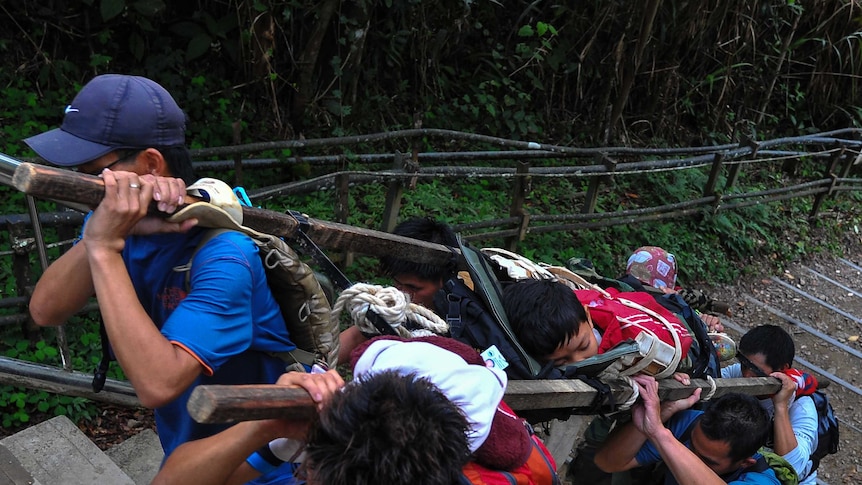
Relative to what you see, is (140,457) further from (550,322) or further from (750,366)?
(750,366)

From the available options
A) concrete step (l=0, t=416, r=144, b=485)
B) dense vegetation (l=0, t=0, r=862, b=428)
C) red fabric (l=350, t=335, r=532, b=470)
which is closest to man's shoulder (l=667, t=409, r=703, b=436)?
red fabric (l=350, t=335, r=532, b=470)

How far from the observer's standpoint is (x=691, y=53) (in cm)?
838

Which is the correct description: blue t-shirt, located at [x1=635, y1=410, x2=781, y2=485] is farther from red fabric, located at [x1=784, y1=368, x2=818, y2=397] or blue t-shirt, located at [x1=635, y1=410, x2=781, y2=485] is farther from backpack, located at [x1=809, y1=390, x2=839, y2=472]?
backpack, located at [x1=809, y1=390, x2=839, y2=472]

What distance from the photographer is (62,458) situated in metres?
2.41

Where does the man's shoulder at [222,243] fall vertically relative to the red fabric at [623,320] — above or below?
above

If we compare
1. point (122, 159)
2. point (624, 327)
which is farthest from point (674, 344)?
point (122, 159)

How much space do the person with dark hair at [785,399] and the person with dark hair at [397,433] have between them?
1.82 metres

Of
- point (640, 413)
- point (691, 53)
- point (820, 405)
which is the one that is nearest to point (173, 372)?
point (640, 413)

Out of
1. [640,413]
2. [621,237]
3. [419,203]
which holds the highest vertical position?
[640,413]

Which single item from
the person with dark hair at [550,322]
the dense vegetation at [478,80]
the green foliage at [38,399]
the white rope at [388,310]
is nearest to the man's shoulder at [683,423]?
the person with dark hair at [550,322]

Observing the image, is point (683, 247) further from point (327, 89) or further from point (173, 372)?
point (173, 372)

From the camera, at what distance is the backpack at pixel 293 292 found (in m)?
1.38

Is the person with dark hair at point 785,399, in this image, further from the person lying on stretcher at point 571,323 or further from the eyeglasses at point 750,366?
the person lying on stretcher at point 571,323

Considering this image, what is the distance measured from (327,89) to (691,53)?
16.5 ft
